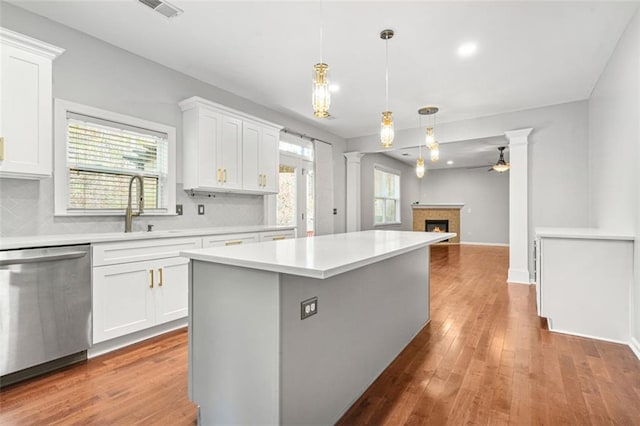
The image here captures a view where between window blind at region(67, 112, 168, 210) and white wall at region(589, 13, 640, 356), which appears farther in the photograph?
window blind at region(67, 112, 168, 210)

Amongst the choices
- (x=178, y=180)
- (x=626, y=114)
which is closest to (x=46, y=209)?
(x=178, y=180)

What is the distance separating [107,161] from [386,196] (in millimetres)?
7211

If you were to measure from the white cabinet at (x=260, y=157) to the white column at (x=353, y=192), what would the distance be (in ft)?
8.57

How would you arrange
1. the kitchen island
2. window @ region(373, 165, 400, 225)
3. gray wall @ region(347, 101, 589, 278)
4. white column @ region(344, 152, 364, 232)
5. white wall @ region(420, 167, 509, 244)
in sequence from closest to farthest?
the kitchen island < gray wall @ region(347, 101, 589, 278) < white column @ region(344, 152, 364, 232) < window @ region(373, 165, 400, 225) < white wall @ region(420, 167, 509, 244)

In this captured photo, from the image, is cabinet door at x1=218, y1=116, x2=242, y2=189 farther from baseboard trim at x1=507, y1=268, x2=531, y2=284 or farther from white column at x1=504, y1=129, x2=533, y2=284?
baseboard trim at x1=507, y1=268, x2=531, y2=284

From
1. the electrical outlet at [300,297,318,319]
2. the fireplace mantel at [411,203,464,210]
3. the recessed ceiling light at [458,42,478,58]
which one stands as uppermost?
the recessed ceiling light at [458,42,478,58]

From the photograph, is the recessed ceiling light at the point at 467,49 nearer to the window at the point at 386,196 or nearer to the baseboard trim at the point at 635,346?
the baseboard trim at the point at 635,346

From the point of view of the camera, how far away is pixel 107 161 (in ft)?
9.97

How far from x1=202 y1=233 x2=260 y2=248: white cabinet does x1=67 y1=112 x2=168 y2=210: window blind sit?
2.45 feet

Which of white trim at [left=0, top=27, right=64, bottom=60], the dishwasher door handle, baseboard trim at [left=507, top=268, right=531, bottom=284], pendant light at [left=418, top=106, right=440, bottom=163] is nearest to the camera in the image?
the dishwasher door handle

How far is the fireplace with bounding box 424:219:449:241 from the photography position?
10.8 metres

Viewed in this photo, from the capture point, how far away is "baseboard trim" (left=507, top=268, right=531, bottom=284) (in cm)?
486

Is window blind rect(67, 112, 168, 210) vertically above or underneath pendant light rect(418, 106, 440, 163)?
underneath

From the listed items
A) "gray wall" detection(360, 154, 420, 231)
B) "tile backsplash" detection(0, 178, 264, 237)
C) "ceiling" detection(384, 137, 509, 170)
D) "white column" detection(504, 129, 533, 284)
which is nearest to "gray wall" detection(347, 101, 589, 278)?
"white column" detection(504, 129, 533, 284)
